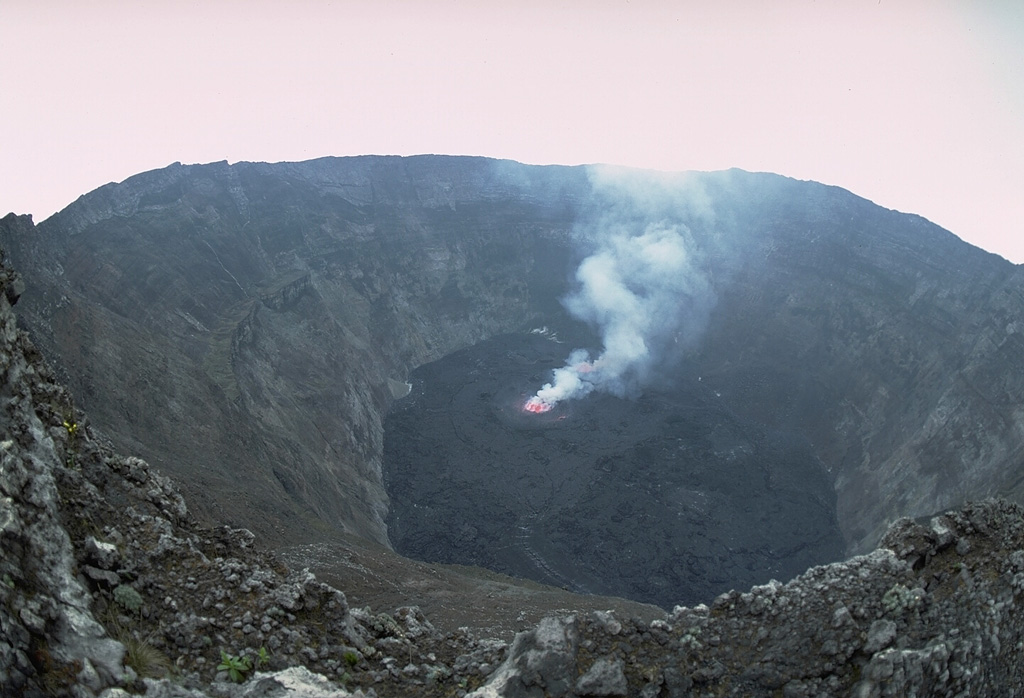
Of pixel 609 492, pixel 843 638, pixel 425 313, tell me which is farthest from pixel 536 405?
pixel 843 638

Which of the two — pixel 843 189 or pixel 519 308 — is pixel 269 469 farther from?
pixel 843 189

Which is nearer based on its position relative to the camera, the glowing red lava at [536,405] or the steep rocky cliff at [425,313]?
the steep rocky cliff at [425,313]

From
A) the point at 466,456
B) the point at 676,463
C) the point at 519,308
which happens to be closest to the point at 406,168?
the point at 519,308

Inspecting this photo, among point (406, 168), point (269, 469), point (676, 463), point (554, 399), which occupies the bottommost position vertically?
point (269, 469)

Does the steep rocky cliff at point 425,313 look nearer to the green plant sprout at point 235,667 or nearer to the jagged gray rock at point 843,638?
the green plant sprout at point 235,667

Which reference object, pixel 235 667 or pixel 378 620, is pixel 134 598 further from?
pixel 378 620

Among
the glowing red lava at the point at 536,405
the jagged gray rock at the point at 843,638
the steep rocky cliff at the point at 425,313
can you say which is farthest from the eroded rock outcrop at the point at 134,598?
the glowing red lava at the point at 536,405

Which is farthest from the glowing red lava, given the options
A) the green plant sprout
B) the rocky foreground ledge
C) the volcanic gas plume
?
the green plant sprout
